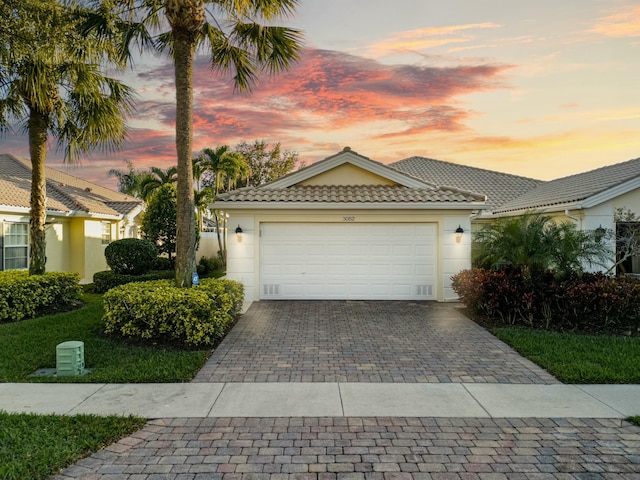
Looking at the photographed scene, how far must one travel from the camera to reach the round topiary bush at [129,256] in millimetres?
14953

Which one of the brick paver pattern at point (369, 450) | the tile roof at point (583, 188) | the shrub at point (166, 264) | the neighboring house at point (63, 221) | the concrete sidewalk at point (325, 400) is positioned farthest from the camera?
the shrub at point (166, 264)

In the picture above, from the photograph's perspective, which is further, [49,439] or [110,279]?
[110,279]

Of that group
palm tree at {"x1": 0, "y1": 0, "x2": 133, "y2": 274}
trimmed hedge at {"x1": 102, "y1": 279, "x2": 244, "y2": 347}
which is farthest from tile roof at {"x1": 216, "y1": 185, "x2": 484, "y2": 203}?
trimmed hedge at {"x1": 102, "y1": 279, "x2": 244, "y2": 347}

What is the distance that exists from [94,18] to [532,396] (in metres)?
10.7

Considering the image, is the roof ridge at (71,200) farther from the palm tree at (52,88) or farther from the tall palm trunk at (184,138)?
the tall palm trunk at (184,138)

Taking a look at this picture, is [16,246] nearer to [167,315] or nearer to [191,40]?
[167,315]

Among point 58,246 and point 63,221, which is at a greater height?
point 63,221

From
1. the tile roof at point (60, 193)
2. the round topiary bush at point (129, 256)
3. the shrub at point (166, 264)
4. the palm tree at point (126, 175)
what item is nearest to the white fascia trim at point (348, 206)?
the round topiary bush at point (129, 256)

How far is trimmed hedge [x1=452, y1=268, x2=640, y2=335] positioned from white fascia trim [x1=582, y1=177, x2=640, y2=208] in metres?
3.07

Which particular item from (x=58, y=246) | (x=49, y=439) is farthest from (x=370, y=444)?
(x=58, y=246)

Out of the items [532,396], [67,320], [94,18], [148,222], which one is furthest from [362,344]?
[148,222]

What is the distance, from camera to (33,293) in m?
10.5

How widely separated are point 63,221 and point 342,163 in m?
11.6

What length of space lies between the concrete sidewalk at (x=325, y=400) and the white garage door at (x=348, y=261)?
21.7 ft
